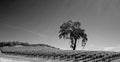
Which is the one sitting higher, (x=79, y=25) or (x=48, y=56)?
(x=79, y=25)

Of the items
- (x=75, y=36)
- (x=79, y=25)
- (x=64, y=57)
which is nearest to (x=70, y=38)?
(x=75, y=36)

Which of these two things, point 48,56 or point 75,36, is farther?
point 75,36

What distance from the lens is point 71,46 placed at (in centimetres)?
6112

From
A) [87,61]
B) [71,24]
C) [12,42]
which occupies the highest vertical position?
[71,24]

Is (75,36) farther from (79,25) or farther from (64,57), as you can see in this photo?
(64,57)

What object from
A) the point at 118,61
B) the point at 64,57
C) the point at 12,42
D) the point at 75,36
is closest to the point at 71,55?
the point at 64,57

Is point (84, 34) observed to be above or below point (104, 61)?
above

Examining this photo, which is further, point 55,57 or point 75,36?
point 75,36

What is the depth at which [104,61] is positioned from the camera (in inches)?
910

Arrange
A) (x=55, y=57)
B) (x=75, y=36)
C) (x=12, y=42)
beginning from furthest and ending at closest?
(x=12, y=42) < (x=75, y=36) < (x=55, y=57)

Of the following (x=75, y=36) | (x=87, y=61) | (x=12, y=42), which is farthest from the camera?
(x=12, y=42)

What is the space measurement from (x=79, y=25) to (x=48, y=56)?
29609 millimetres

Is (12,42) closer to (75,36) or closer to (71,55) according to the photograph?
(75,36)

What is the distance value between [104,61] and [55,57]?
12171 mm
